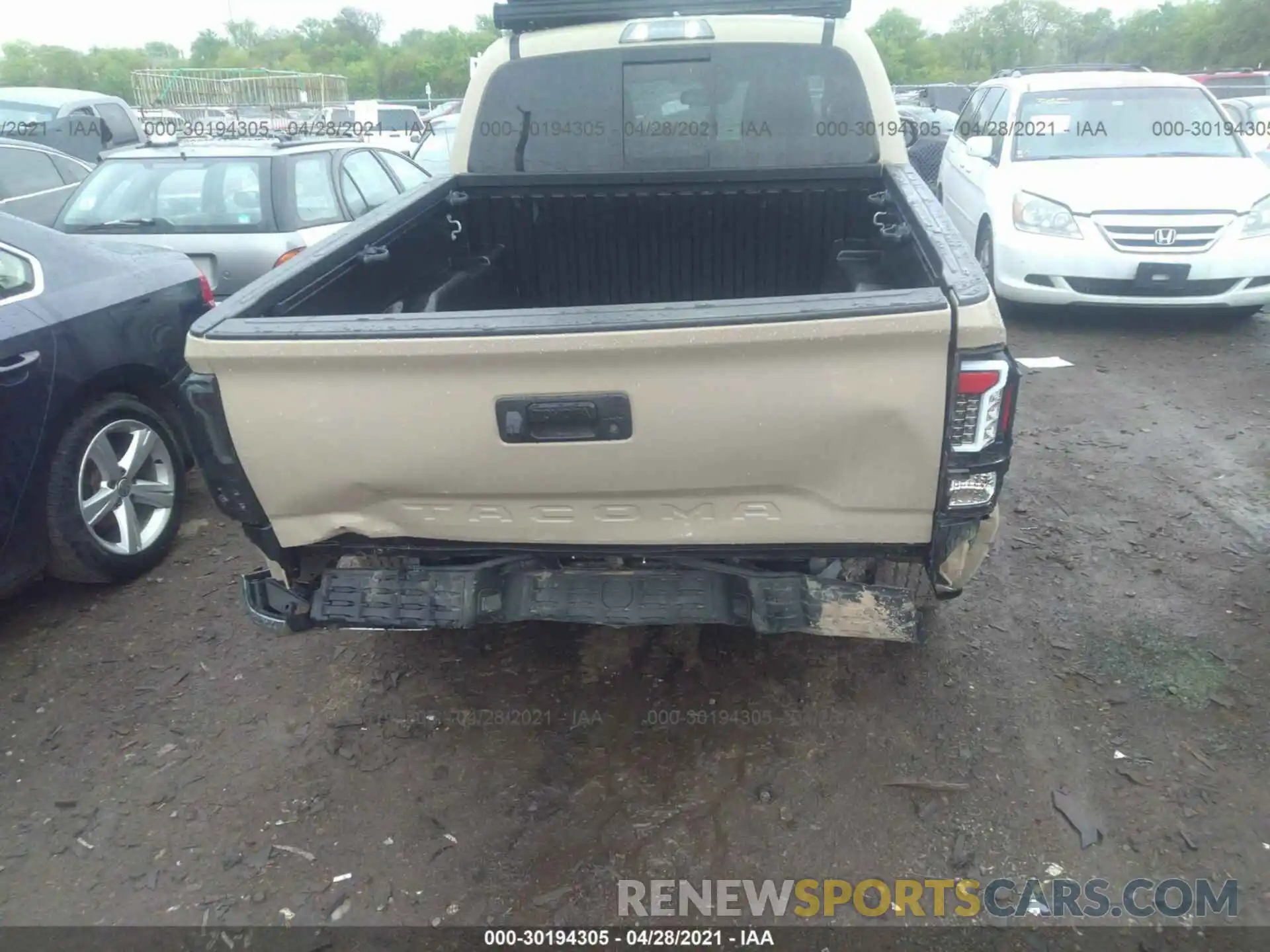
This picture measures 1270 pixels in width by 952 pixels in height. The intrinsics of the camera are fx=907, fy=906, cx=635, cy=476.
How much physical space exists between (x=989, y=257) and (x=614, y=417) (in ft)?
19.2

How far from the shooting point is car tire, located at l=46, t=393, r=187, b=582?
11.7ft

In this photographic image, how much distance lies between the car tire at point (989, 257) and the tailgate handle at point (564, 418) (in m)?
5.51

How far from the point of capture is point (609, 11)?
4.12m

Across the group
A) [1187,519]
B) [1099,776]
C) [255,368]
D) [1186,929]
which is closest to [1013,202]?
[1187,519]

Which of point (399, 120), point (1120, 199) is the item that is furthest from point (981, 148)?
point (399, 120)

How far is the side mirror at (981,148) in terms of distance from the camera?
7336 mm

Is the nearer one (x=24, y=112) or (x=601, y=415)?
(x=601, y=415)

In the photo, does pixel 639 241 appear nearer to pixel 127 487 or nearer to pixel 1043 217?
pixel 127 487

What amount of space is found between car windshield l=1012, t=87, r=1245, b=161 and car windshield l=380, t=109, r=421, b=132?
14.7m

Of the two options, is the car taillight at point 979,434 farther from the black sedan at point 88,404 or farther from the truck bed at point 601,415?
the black sedan at point 88,404

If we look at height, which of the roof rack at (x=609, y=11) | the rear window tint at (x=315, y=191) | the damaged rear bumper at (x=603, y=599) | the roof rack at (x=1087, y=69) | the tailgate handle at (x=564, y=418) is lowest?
the damaged rear bumper at (x=603, y=599)

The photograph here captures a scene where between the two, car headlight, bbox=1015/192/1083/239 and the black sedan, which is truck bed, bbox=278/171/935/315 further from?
car headlight, bbox=1015/192/1083/239

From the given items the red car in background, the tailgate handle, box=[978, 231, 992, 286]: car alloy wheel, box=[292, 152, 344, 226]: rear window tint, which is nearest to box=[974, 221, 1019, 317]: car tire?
box=[978, 231, 992, 286]: car alloy wheel

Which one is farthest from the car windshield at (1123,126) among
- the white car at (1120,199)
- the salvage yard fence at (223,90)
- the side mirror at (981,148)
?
the salvage yard fence at (223,90)
